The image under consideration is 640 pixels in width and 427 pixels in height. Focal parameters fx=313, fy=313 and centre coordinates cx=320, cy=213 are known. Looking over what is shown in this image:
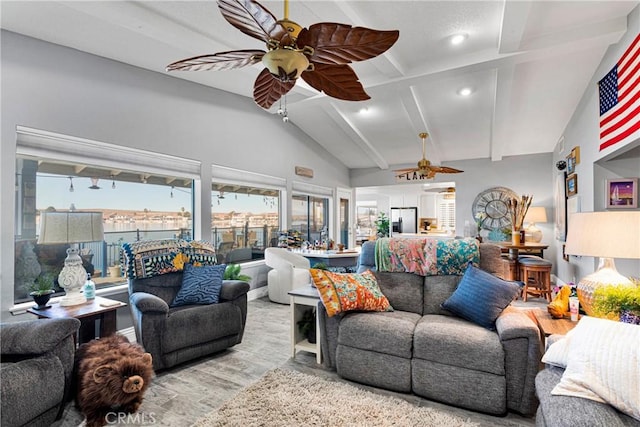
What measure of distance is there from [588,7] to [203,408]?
4534mm

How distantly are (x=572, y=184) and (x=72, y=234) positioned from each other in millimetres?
5877

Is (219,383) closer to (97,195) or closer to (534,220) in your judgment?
(97,195)

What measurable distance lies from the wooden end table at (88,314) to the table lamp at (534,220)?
6566 mm

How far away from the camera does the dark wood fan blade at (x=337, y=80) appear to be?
1879 millimetres

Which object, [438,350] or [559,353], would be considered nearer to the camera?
[559,353]

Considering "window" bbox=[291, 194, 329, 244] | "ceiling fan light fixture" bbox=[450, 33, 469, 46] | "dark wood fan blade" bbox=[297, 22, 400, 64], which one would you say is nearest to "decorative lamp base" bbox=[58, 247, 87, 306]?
Result: "dark wood fan blade" bbox=[297, 22, 400, 64]

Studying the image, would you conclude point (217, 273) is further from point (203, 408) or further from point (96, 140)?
point (96, 140)

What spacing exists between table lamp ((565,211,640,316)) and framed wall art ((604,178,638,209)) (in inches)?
70.2

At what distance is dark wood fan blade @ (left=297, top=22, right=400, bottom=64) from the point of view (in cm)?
145

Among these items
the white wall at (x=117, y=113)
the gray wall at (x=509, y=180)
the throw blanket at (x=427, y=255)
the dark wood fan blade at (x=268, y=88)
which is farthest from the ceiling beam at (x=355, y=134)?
A: the throw blanket at (x=427, y=255)

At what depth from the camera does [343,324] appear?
8.21ft

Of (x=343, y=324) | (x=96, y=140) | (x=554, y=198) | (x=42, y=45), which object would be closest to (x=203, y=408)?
(x=343, y=324)

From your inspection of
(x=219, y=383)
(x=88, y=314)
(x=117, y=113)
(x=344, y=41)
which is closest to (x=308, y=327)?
(x=219, y=383)

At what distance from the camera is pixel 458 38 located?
10.6 ft
